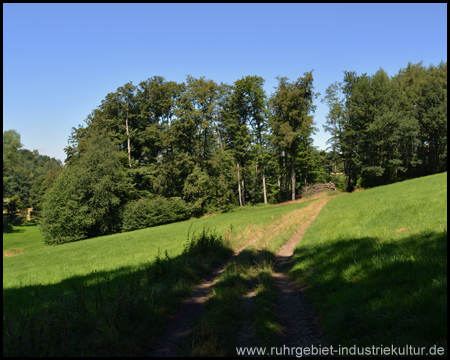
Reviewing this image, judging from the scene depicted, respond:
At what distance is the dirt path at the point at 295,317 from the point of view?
4.62 m

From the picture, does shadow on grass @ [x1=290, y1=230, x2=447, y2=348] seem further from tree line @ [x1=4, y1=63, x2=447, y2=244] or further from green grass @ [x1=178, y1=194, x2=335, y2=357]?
tree line @ [x1=4, y1=63, x2=447, y2=244]

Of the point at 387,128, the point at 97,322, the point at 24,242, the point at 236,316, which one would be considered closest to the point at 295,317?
the point at 236,316

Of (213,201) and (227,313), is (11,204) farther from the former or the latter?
(227,313)

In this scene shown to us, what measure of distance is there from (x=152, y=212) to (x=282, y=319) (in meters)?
38.5

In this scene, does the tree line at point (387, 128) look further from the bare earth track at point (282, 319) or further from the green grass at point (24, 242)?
the green grass at point (24, 242)

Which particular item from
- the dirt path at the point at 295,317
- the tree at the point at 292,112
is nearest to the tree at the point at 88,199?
the tree at the point at 292,112

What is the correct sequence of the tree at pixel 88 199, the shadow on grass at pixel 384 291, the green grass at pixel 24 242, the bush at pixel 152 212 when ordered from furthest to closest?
the bush at pixel 152 212
the tree at pixel 88 199
the green grass at pixel 24 242
the shadow on grass at pixel 384 291

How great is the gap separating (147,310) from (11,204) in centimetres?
9725

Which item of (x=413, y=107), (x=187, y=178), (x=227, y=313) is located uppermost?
(x=413, y=107)

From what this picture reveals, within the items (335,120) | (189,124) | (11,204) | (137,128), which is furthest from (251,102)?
(11,204)

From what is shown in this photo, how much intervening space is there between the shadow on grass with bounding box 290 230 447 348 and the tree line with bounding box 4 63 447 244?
117ft

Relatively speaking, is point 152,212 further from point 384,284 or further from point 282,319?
point 384,284

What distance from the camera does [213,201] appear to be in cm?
4666

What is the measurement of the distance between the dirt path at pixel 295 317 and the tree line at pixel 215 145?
3499cm
